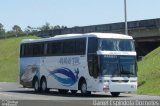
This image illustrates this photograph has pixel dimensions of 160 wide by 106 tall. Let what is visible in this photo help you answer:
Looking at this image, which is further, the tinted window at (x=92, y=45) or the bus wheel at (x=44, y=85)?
the bus wheel at (x=44, y=85)

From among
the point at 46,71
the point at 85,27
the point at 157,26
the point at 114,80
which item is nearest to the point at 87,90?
the point at 114,80

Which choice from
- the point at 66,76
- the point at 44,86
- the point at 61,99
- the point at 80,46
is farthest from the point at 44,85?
the point at 61,99

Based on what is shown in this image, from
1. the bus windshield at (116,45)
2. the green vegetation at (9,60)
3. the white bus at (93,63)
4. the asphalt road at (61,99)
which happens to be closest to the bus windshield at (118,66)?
the white bus at (93,63)

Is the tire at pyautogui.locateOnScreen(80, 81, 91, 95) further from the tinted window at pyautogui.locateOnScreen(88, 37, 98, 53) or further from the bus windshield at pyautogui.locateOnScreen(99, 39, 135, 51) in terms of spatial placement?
the bus windshield at pyautogui.locateOnScreen(99, 39, 135, 51)

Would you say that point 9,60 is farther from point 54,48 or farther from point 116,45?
point 116,45

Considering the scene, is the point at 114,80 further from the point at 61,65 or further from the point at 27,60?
the point at 27,60

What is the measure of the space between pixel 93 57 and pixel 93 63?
38 centimetres


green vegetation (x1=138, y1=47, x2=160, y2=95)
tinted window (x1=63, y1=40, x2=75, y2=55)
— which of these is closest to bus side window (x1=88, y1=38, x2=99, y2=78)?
tinted window (x1=63, y1=40, x2=75, y2=55)

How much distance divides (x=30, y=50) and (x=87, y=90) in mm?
9626

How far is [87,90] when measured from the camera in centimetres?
3378

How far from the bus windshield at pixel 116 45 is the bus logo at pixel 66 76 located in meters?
2.86

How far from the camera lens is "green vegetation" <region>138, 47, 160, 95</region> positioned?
132ft

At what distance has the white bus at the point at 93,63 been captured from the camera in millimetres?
33094

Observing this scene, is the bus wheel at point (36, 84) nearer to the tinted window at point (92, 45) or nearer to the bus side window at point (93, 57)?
the bus side window at point (93, 57)
